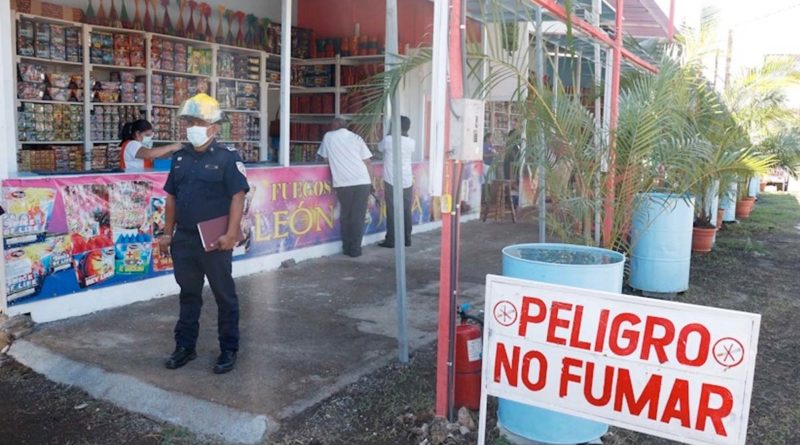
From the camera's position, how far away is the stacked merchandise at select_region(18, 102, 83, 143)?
26.9 feet

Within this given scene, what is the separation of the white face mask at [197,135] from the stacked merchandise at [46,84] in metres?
4.73

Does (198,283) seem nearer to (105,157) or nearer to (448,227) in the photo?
(448,227)

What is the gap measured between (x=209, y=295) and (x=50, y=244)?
162 cm

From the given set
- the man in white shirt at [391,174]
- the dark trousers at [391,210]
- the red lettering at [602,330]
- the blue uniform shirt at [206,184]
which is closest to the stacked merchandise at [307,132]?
the man in white shirt at [391,174]

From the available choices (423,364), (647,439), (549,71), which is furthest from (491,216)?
(647,439)

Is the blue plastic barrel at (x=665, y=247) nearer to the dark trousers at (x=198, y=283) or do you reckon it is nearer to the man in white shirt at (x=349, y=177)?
the man in white shirt at (x=349, y=177)

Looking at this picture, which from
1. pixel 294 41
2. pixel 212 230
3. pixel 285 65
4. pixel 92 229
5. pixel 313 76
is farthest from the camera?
pixel 313 76

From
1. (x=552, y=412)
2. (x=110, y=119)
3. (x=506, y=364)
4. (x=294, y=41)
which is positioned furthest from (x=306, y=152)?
(x=506, y=364)

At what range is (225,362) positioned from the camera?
15.4ft

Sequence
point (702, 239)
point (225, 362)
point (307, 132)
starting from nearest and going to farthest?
point (225, 362), point (702, 239), point (307, 132)

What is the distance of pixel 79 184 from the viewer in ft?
18.8

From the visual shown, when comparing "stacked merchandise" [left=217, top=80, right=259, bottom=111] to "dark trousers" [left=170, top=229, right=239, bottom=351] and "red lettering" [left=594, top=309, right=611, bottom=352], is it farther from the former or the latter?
"red lettering" [left=594, top=309, right=611, bottom=352]

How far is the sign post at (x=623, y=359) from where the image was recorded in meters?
2.86

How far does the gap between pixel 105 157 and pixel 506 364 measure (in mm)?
7229
